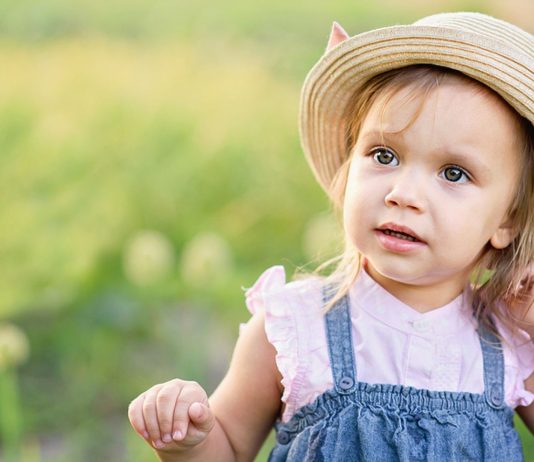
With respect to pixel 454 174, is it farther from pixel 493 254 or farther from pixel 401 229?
pixel 493 254

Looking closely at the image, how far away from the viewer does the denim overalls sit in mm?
1521

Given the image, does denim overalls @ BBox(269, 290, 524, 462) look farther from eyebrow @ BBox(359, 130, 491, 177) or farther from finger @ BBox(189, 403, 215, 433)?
eyebrow @ BBox(359, 130, 491, 177)

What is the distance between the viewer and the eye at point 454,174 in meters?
1.50

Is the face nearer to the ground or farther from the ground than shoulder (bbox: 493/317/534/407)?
farther from the ground

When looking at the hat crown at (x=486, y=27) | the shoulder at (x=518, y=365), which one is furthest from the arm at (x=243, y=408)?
the hat crown at (x=486, y=27)

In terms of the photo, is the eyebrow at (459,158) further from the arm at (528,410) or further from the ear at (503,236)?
the arm at (528,410)

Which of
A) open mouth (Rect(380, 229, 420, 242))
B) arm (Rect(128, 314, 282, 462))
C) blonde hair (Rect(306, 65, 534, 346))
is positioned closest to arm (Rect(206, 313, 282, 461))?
arm (Rect(128, 314, 282, 462))

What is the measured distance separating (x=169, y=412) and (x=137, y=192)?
84.9 inches

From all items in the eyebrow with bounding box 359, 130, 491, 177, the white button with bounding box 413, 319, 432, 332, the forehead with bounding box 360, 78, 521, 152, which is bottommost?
the white button with bounding box 413, 319, 432, 332

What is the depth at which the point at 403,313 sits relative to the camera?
1.60m

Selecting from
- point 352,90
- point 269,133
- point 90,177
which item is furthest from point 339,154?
point 269,133

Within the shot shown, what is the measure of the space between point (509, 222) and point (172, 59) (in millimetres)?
2962

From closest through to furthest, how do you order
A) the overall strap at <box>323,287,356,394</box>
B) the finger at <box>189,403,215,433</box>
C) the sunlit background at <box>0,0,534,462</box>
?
the finger at <box>189,403,215,433</box>
the overall strap at <box>323,287,356,394</box>
the sunlit background at <box>0,0,534,462</box>

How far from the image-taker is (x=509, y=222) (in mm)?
1635
